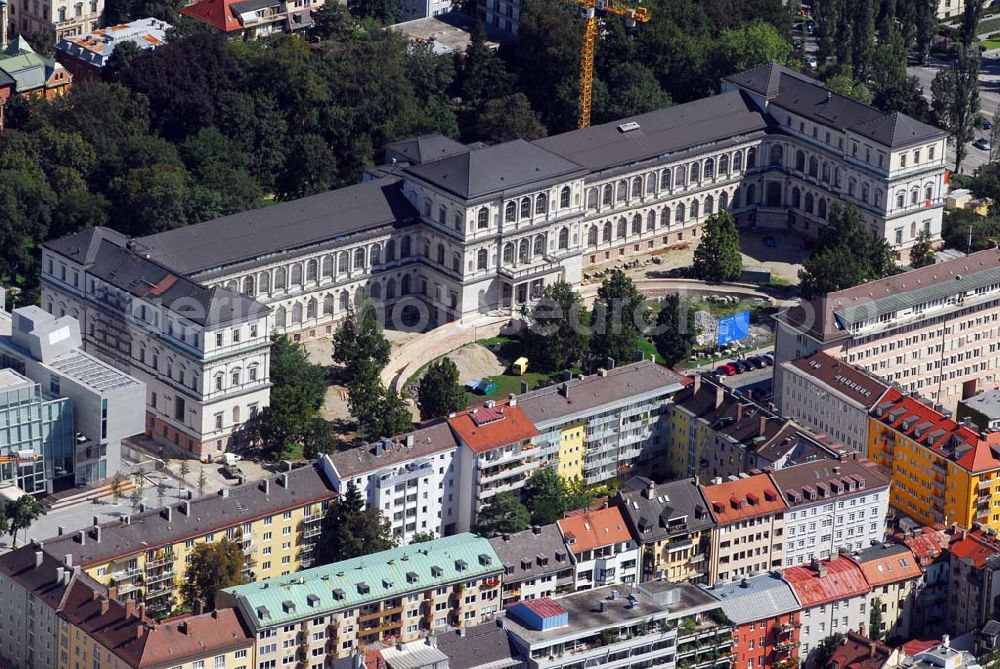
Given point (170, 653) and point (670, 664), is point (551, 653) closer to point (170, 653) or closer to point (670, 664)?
point (670, 664)

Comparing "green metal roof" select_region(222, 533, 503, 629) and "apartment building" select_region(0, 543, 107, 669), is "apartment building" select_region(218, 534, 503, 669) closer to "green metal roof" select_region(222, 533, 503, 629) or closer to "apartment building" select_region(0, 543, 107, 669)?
"green metal roof" select_region(222, 533, 503, 629)

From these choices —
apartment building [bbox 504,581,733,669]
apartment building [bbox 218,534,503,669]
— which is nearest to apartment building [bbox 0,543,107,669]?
apartment building [bbox 218,534,503,669]

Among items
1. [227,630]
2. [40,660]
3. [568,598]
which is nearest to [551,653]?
[568,598]

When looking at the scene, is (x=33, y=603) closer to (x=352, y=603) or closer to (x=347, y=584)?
(x=347, y=584)

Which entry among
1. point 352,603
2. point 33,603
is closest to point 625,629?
point 352,603

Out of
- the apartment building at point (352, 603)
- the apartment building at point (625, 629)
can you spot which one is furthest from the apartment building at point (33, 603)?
the apartment building at point (625, 629)

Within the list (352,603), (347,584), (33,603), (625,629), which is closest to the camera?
(625,629)

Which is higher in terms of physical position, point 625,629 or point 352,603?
point 625,629
